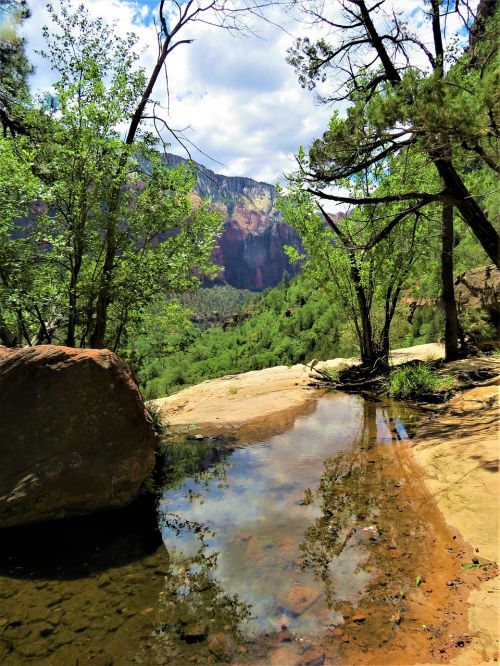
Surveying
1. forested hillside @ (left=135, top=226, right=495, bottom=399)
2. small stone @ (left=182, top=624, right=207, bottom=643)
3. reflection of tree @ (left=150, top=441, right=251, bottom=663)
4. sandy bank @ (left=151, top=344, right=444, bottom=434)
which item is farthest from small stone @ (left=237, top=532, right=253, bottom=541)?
forested hillside @ (left=135, top=226, right=495, bottom=399)

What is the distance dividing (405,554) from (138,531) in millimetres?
3028

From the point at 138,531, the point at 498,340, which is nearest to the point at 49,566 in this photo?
the point at 138,531

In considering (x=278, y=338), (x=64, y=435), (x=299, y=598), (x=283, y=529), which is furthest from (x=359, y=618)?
(x=278, y=338)

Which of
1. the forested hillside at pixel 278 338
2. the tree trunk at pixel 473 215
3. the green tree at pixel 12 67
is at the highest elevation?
the green tree at pixel 12 67

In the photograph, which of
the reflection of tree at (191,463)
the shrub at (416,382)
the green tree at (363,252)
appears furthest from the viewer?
the green tree at (363,252)

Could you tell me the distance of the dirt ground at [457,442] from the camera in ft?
10.4

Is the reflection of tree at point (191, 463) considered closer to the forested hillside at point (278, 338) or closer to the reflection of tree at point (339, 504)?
the reflection of tree at point (339, 504)

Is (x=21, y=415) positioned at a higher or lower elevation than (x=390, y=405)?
higher

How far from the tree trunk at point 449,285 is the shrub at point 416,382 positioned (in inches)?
49.1

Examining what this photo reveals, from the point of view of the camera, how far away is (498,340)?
48.5 feet

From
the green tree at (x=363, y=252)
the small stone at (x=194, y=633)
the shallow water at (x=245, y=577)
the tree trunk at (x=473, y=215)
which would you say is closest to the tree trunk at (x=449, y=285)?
the green tree at (x=363, y=252)

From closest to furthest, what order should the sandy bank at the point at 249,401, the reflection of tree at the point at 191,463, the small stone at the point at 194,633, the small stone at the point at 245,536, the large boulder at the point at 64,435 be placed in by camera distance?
1. the small stone at the point at 194,633
2. the small stone at the point at 245,536
3. the large boulder at the point at 64,435
4. the reflection of tree at the point at 191,463
5. the sandy bank at the point at 249,401

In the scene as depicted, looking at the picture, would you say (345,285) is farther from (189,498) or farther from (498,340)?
(189,498)

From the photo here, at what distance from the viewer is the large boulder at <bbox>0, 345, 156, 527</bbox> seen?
4.90 meters
